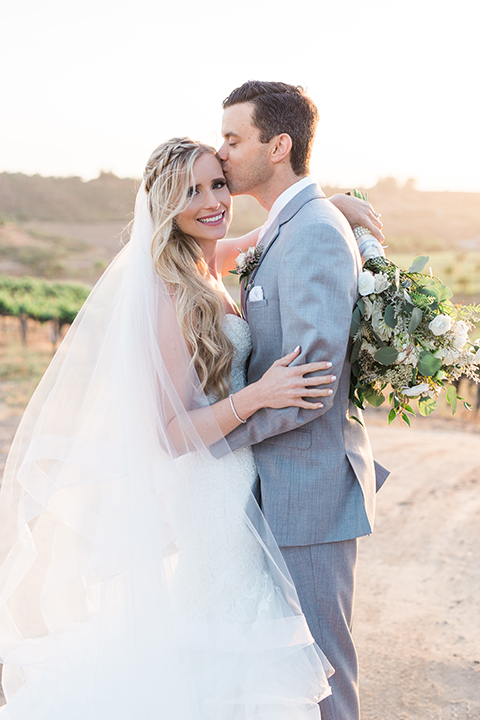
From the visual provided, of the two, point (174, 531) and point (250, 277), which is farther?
point (250, 277)

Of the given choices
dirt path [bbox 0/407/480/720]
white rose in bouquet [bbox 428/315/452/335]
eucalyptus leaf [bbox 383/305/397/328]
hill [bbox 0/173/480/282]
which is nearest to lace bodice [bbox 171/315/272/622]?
eucalyptus leaf [bbox 383/305/397/328]

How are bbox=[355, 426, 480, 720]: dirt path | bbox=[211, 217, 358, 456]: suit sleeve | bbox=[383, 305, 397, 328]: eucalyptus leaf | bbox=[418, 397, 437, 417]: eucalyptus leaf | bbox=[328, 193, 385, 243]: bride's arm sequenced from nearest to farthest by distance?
bbox=[211, 217, 358, 456]: suit sleeve < bbox=[383, 305, 397, 328]: eucalyptus leaf < bbox=[418, 397, 437, 417]: eucalyptus leaf < bbox=[328, 193, 385, 243]: bride's arm < bbox=[355, 426, 480, 720]: dirt path

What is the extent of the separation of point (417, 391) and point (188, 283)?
1.10 metres

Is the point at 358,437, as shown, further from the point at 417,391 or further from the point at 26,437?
the point at 26,437

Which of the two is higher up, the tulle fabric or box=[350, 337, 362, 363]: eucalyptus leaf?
box=[350, 337, 362, 363]: eucalyptus leaf

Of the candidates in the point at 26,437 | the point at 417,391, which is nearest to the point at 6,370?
the point at 26,437

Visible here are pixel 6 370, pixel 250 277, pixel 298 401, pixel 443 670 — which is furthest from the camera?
pixel 6 370

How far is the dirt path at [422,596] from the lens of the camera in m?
3.69

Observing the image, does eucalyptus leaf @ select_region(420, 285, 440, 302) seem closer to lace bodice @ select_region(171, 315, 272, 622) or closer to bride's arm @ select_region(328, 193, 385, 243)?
bride's arm @ select_region(328, 193, 385, 243)

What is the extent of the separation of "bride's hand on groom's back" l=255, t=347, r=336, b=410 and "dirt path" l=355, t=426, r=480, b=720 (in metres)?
2.40

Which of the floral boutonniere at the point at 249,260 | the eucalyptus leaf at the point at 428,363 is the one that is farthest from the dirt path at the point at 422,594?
the floral boutonniere at the point at 249,260

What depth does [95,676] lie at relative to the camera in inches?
92.2

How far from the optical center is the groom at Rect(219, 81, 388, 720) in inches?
88.3

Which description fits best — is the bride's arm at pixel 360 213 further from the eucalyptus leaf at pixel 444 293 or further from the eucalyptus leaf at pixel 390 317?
the eucalyptus leaf at pixel 390 317
